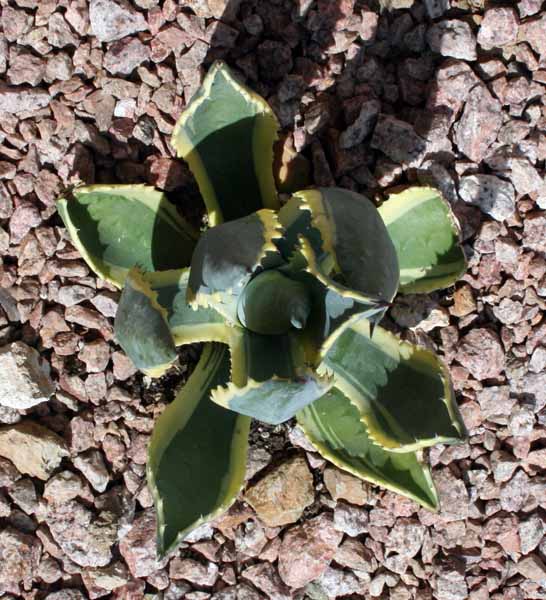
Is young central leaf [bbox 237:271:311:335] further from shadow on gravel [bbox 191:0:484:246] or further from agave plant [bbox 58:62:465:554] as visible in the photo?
shadow on gravel [bbox 191:0:484:246]

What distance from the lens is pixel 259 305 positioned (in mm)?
1517

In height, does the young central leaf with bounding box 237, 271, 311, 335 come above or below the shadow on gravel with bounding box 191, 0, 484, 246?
below

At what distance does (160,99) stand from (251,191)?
0.45m

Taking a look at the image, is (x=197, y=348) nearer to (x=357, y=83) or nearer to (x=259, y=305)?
(x=259, y=305)

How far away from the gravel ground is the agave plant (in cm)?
25

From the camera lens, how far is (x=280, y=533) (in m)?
2.00

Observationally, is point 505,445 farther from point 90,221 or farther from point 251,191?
point 90,221

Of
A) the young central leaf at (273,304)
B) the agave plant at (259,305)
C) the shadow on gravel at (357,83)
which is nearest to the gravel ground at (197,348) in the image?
the shadow on gravel at (357,83)

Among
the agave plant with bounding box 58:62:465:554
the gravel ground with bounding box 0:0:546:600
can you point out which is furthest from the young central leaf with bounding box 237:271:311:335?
the gravel ground with bounding box 0:0:546:600

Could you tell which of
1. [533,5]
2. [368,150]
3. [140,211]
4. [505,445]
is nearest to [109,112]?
[140,211]

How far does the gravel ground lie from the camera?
1973mm

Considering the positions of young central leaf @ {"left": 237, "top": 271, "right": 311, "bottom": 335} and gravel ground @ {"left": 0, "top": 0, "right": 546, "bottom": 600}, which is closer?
young central leaf @ {"left": 237, "top": 271, "right": 311, "bottom": 335}

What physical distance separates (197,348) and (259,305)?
0.55 meters

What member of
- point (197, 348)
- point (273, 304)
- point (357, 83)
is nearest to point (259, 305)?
point (273, 304)
